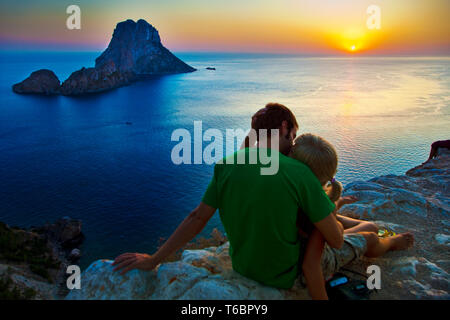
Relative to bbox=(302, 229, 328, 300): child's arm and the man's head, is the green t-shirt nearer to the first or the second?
bbox=(302, 229, 328, 300): child's arm

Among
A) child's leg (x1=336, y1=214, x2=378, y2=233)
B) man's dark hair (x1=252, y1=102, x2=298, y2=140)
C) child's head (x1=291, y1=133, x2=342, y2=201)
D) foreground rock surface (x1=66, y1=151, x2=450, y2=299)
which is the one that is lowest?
foreground rock surface (x1=66, y1=151, x2=450, y2=299)

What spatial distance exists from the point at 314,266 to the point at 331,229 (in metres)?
0.55

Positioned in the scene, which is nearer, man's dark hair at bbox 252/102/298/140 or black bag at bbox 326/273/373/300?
man's dark hair at bbox 252/102/298/140

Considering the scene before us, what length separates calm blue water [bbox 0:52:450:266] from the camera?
37188mm

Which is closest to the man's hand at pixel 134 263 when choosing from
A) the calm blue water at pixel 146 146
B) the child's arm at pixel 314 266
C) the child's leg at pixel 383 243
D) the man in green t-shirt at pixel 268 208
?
the man in green t-shirt at pixel 268 208

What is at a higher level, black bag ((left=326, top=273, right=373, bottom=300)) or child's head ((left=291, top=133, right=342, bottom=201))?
child's head ((left=291, top=133, right=342, bottom=201))

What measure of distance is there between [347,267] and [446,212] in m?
4.56

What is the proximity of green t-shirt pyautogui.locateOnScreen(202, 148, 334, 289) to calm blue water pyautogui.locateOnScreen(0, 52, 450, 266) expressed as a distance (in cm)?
2969

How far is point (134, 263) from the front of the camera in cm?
393

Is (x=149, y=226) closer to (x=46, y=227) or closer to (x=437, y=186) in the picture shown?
(x=46, y=227)

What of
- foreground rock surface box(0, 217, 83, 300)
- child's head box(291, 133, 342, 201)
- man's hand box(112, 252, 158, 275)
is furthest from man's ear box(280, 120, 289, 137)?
foreground rock surface box(0, 217, 83, 300)

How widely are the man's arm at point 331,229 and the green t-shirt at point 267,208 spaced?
0.23ft

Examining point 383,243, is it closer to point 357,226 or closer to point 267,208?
point 357,226

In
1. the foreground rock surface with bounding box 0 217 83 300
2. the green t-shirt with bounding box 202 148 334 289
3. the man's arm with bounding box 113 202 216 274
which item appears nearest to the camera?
the green t-shirt with bounding box 202 148 334 289
